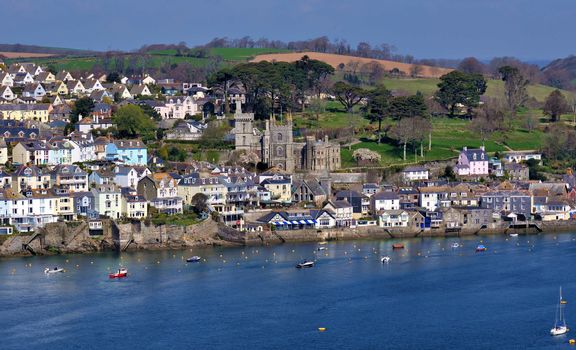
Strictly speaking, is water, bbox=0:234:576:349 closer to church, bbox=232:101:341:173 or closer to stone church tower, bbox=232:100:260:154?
church, bbox=232:101:341:173

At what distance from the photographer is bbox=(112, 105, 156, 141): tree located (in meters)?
53.4

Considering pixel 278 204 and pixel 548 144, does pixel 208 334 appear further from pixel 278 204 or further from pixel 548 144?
pixel 548 144

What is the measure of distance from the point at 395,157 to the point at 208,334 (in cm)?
2402

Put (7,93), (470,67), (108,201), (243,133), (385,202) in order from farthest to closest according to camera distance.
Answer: (470,67), (7,93), (243,133), (385,202), (108,201)

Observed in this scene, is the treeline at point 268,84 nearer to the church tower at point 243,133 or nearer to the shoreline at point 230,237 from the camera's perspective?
the church tower at point 243,133

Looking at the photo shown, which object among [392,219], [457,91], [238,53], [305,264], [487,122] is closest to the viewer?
[305,264]

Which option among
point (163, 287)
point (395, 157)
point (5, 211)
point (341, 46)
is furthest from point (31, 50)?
point (163, 287)

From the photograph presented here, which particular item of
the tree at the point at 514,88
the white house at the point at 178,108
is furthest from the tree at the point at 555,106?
the white house at the point at 178,108

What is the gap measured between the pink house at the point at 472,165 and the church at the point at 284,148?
16.1 ft

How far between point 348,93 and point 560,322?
29618 millimetres

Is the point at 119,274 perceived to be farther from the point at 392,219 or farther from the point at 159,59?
the point at 159,59

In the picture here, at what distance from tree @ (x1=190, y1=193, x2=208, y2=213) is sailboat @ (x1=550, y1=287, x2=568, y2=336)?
15.1 m

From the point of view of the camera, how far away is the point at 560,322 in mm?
32250

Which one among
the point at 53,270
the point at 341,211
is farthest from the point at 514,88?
the point at 53,270
